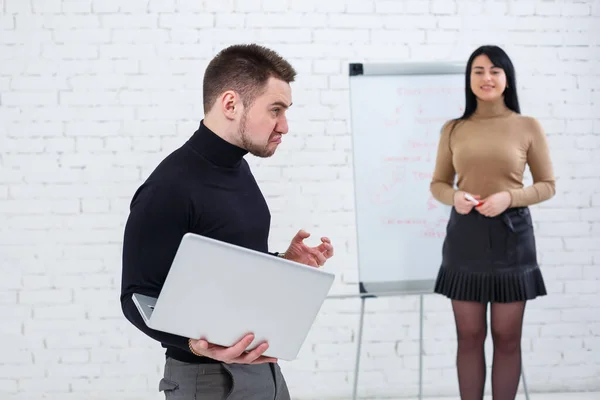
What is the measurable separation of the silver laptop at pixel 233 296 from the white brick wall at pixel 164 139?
206cm

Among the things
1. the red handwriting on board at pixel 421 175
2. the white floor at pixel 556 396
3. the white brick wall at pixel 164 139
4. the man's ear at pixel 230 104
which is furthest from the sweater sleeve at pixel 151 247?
the white floor at pixel 556 396

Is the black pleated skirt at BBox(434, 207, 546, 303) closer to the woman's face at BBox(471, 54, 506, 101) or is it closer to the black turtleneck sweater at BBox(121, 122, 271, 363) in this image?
the woman's face at BBox(471, 54, 506, 101)

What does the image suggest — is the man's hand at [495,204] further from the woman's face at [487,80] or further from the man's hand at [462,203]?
the woman's face at [487,80]

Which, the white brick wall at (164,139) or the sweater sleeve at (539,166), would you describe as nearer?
the sweater sleeve at (539,166)

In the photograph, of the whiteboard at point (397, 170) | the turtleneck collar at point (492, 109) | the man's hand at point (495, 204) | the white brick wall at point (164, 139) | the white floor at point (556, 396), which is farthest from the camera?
the white floor at point (556, 396)

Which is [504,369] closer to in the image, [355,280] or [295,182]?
[355,280]

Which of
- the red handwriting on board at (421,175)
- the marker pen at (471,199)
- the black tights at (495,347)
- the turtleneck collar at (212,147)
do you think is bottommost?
the black tights at (495,347)

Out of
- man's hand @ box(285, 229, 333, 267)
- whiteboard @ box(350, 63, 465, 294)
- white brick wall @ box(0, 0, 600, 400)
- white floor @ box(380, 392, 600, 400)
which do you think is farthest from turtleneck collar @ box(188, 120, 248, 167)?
white floor @ box(380, 392, 600, 400)

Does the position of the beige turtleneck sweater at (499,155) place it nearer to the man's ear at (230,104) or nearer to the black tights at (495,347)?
the black tights at (495,347)

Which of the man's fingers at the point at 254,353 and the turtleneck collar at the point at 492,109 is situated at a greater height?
the turtleneck collar at the point at 492,109

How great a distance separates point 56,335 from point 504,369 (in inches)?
78.0

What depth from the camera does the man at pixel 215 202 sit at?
118 centimetres

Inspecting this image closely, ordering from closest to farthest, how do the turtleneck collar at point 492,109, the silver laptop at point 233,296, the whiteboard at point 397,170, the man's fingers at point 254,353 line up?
the silver laptop at point 233,296, the man's fingers at point 254,353, the turtleneck collar at point 492,109, the whiteboard at point 397,170

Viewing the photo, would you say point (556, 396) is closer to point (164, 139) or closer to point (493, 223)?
point (493, 223)
